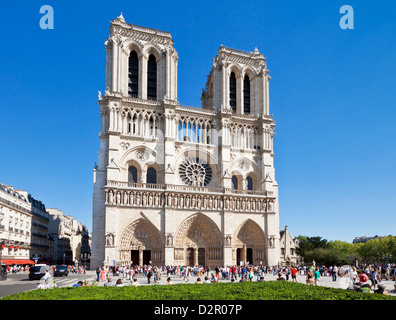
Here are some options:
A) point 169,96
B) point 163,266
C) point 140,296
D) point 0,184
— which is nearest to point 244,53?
point 169,96

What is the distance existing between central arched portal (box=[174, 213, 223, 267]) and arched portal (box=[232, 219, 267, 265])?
2.17 m

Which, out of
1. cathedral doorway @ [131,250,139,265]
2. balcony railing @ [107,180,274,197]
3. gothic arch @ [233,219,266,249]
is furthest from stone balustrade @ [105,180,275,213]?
cathedral doorway @ [131,250,139,265]

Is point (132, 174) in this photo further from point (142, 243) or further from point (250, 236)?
point (250, 236)

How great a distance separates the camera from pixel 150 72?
40625 millimetres

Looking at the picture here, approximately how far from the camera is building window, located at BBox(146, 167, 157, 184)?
3775 cm

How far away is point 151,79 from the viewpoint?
133 ft

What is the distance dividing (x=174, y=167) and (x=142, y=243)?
802cm

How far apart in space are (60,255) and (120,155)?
30228mm

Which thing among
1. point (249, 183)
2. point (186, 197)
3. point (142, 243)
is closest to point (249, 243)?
point (249, 183)

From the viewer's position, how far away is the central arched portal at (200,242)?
120 ft

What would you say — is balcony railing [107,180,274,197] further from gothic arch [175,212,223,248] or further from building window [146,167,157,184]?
gothic arch [175,212,223,248]

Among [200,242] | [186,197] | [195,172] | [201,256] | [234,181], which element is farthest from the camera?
[234,181]

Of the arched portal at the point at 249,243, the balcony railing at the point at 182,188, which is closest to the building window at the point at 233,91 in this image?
the balcony railing at the point at 182,188

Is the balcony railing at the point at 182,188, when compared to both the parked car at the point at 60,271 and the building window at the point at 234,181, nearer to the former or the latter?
the building window at the point at 234,181
